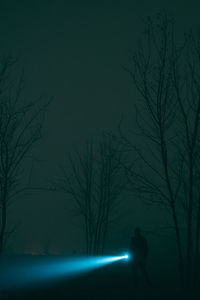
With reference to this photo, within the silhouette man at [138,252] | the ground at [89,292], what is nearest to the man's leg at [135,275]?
the silhouette man at [138,252]

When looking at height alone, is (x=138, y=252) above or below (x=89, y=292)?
above

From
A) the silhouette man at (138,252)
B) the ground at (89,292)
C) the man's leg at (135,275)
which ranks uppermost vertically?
the silhouette man at (138,252)

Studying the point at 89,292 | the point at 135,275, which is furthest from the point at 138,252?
the point at 89,292

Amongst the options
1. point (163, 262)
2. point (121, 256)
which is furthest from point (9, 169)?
point (163, 262)

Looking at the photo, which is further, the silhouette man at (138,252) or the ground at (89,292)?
the silhouette man at (138,252)

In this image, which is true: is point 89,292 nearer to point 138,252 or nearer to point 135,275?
point 135,275

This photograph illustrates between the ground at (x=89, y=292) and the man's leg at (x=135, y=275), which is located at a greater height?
the man's leg at (x=135, y=275)

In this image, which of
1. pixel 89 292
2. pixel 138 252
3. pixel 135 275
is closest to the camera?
pixel 89 292

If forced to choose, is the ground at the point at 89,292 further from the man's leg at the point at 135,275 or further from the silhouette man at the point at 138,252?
the silhouette man at the point at 138,252

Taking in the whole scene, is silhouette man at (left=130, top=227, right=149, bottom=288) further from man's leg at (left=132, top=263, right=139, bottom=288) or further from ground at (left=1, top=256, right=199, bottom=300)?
ground at (left=1, top=256, right=199, bottom=300)

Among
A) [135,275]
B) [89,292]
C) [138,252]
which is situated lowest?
[89,292]

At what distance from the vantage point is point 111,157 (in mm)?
16828

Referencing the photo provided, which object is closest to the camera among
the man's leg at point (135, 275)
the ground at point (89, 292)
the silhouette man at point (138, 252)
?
the ground at point (89, 292)

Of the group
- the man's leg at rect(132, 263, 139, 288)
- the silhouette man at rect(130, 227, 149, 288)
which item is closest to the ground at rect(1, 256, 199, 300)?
the man's leg at rect(132, 263, 139, 288)
